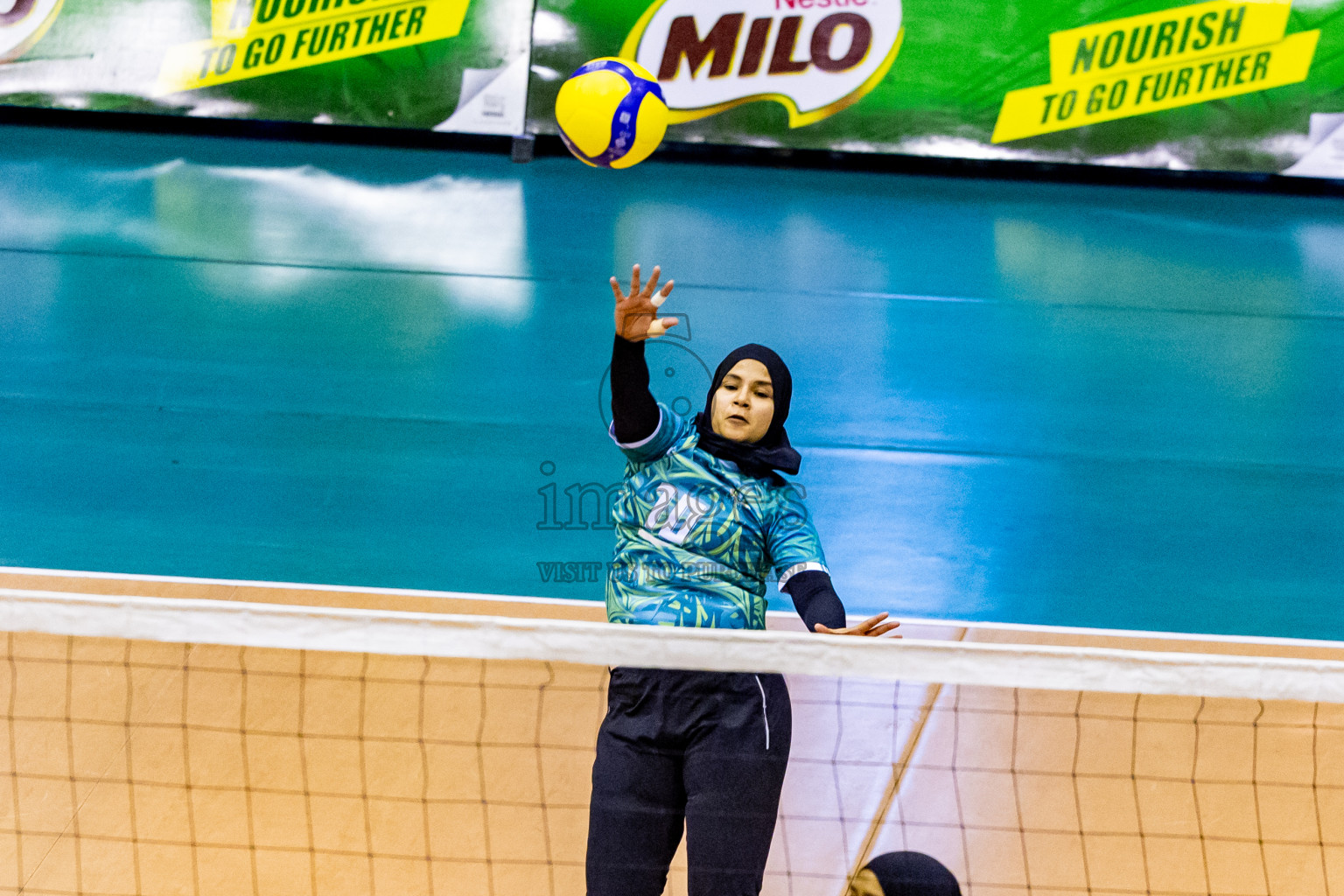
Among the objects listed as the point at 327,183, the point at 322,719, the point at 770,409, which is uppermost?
the point at 327,183

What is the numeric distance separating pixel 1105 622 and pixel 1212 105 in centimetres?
748

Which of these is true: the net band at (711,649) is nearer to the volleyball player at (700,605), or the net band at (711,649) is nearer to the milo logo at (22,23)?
the volleyball player at (700,605)

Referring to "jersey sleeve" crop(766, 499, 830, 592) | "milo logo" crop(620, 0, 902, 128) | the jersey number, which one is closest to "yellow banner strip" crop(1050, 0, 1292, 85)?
"milo logo" crop(620, 0, 902, 128)

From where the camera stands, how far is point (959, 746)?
4918mm

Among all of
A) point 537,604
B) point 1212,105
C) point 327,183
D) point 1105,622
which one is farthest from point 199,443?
point 1212,105

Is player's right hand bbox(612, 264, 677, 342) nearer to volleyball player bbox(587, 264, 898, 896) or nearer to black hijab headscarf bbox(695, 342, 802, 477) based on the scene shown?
volleyball player bbox(587, 264, 898, 896)

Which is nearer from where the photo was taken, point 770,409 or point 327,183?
point 770,409

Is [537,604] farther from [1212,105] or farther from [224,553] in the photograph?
[1212,105]

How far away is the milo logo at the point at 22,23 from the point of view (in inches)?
434

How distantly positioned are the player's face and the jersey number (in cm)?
23

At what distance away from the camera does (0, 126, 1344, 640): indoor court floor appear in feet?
20.5

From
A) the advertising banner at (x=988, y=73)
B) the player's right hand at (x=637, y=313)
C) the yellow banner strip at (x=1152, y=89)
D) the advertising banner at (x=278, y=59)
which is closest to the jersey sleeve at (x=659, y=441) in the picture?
the player's right hand at (x=637, y=313)

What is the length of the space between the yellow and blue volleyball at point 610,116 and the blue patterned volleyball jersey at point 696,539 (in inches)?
152

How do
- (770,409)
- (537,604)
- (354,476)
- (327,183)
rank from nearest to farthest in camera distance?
(770,409) < (537,604) < (354,476) < (327,183)
